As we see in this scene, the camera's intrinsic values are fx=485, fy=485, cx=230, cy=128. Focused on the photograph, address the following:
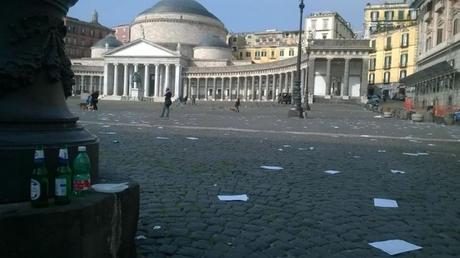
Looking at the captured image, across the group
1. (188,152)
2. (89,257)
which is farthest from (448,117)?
(89,257)

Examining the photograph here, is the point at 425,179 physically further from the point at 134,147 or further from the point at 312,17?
the point at 312,17

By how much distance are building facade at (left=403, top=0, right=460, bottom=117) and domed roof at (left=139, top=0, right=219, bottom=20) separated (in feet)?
218

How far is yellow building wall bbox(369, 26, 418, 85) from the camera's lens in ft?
261

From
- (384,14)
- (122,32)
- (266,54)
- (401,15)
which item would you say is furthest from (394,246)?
(122,32)

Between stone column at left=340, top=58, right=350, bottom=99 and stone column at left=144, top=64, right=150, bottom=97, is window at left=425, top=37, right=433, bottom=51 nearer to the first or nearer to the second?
stone column at left=340, top=58, right=350, bottom=99

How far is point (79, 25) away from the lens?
130m

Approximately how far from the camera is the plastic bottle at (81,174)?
3.20 m

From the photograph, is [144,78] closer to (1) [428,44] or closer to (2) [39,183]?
(1) [428,44]

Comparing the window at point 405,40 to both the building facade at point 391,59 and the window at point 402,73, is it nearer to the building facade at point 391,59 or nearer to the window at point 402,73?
the building facade at point 391,59

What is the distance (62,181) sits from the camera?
2.98 m

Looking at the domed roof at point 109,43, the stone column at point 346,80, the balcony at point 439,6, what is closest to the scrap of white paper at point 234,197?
the balcony at point 439,6

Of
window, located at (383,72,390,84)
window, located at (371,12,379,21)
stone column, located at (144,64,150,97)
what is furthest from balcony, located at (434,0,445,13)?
stone column, located at (144,64,150,97)

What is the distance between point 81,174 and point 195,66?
105500 mm

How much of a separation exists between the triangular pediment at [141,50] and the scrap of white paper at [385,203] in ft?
323
